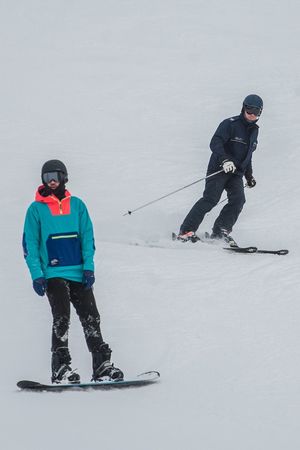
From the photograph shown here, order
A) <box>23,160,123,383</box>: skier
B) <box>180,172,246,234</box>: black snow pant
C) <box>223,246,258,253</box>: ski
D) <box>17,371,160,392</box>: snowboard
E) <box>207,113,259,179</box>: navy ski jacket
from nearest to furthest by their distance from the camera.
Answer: <box>17,371,160,392</box>: snowboard, <box>23,160,123,383</box>: skier, <box>223,246,258,253</box>: ski, <box>207,113,259,179</box>: navy ski jacket, <box>180,172,246,234</box>: black snow pant

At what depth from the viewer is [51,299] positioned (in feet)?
22.2

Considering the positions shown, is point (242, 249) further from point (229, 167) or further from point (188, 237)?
point (229, 167)

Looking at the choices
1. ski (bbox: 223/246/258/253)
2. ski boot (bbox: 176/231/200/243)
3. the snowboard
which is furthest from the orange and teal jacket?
ski boot (bbox: 176/231/200/243)

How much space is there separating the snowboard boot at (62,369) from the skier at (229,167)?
3.88 m

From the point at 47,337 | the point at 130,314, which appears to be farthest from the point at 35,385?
the point at 130,314

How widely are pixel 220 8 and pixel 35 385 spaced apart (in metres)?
17.9

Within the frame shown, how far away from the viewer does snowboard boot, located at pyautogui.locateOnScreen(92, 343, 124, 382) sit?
662cm

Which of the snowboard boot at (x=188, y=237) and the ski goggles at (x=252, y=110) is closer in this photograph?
the ski goggles at (x=252, y=110)

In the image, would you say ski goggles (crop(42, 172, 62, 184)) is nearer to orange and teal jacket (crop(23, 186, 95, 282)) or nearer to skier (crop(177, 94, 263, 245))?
orange and teal jacket (crop(23, 186, 95, 282))

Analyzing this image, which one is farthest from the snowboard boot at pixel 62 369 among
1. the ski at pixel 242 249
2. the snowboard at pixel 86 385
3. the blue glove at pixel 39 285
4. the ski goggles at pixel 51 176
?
the ski at pixel 242 249

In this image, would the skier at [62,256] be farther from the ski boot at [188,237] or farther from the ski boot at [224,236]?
the ski boot at [224,236]

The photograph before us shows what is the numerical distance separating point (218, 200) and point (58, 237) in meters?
3.90

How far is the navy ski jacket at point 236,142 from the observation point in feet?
32.9

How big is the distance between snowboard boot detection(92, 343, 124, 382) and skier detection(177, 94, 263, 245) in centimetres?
368
